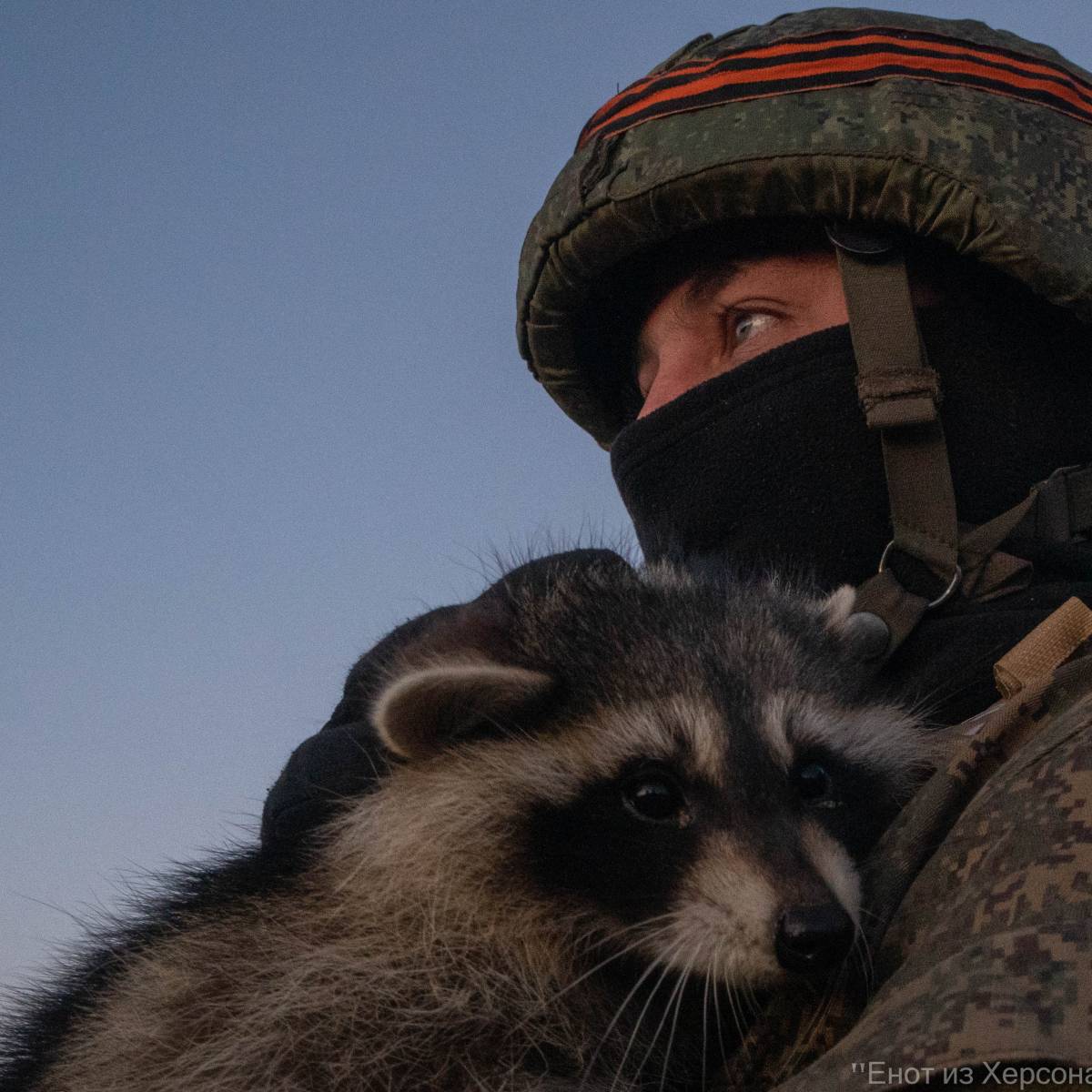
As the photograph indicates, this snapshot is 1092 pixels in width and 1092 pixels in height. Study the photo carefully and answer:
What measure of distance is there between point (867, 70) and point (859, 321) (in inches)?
39.3

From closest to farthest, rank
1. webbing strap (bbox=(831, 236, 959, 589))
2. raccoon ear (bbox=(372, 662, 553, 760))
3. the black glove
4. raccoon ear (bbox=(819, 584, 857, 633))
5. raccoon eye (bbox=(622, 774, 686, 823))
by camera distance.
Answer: raccoon eye (bbox=(622, 774, 686, 823))
raccoon ear (bbox=(372, 662, 553, 760))
the black glove
raccoon ear (bbox=(819, 584, 857, 633))
webbing strap (bbox=(831, 236, 959, 589))

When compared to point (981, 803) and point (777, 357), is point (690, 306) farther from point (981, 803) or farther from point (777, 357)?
point (981, 803)

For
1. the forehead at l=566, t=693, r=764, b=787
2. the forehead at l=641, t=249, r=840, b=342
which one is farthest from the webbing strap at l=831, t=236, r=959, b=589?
the forehead at l=566, t=693, r=764, b=787

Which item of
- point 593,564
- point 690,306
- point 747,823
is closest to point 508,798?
point 747,823

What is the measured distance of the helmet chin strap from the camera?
3363 millimetres

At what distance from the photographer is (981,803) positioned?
2.07 m

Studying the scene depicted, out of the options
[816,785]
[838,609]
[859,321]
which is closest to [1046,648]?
[816,785]

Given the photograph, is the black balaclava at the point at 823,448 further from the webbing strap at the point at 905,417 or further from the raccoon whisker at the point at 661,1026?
the raccoon whisker at the point at 661,1026

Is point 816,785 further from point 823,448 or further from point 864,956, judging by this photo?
point 823,448

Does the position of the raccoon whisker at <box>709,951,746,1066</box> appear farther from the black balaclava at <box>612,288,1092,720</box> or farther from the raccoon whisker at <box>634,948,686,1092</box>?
the black balaclava at <box>612,288,1092,720</box>

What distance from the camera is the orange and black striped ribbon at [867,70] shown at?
404 centimetres

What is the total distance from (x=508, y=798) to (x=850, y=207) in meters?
2.23

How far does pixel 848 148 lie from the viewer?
382cm

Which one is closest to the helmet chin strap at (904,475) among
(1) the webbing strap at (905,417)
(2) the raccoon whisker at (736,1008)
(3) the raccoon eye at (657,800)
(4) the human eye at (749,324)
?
(1) the webbing strap at (905,417)
